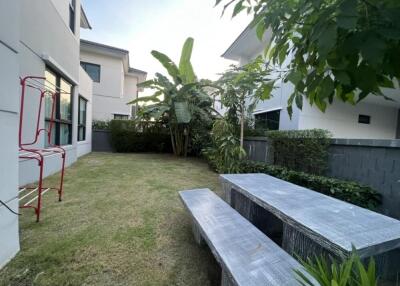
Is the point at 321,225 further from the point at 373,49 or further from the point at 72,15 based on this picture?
the point at 72,15

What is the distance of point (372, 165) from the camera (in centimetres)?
332

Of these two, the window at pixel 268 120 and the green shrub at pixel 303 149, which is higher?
the window at pixel 268 120

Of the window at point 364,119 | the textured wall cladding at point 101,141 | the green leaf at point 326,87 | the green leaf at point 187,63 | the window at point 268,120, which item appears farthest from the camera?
the textured wall cladding at point 101,141

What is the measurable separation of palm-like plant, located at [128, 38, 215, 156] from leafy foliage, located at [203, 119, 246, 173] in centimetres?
179

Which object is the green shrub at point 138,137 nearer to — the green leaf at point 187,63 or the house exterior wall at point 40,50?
the green leaf at point 187,63

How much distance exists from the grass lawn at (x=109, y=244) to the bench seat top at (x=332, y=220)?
918 millimetres

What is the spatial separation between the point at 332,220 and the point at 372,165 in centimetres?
237

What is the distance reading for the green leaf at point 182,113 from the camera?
25.0ft

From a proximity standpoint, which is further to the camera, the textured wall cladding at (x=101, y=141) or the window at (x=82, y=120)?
the textured wall cladding at (x=101, y=141)

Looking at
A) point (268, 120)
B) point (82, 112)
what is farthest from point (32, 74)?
point (268, 120)

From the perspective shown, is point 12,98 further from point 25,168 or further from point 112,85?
point 112,85

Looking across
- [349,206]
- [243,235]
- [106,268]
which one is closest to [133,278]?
[106,268]

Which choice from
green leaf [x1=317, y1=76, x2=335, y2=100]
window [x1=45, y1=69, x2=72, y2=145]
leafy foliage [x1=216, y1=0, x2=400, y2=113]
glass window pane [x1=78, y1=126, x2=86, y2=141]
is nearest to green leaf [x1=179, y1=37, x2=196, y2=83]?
window [x1=45, y1=69, x2=72, y2=145]

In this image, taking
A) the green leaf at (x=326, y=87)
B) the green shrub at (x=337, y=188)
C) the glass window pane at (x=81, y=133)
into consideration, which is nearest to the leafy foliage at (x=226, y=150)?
the green shrub at (x=337, y=188)
